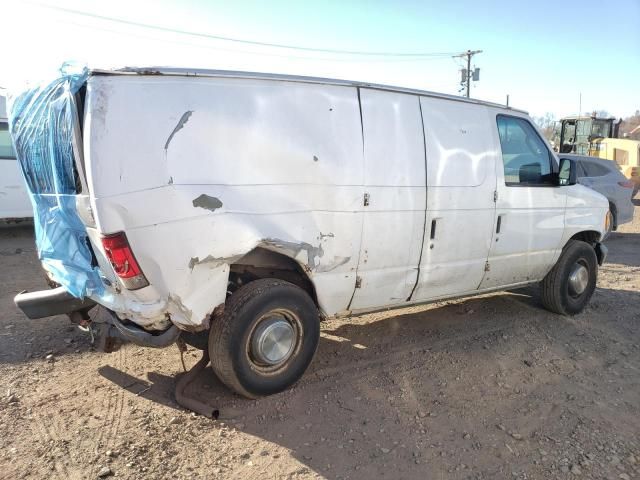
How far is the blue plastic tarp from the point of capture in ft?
9.82

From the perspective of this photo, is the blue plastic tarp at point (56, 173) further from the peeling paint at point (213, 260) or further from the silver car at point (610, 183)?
the silver car at point (610, 183)

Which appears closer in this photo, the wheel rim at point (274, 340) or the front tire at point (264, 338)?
the front tire at point (264, 338)

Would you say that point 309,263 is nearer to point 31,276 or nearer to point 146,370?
point 146,370

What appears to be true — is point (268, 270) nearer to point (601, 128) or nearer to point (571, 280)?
point (571, 280)

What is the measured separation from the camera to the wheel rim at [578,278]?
5.70 m

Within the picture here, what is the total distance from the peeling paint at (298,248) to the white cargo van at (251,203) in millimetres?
14

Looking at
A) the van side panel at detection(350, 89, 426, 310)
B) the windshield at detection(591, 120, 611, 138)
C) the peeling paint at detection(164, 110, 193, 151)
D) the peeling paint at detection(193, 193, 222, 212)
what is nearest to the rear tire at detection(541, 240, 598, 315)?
the van side panel at detection(350, 89, 426, 310)

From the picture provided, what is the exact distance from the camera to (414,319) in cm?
539

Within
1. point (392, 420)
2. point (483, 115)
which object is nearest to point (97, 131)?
point (392, 420)

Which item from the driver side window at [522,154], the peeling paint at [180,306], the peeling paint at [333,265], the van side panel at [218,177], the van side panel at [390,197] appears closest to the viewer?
the van side panel at [218,177]

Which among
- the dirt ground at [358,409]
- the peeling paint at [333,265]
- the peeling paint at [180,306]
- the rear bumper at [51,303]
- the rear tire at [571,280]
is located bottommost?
the dirt ground at [358,409]

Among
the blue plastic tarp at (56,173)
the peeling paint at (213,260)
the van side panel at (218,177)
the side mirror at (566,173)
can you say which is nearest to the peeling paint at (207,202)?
the van side panel at (218,177)

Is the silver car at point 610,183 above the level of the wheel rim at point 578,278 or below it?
above

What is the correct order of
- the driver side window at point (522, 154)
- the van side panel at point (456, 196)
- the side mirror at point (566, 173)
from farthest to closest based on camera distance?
the side mirror at point (566, 173)
the driver side window at point (522, 154)
the van side panel at point (456, 196)
